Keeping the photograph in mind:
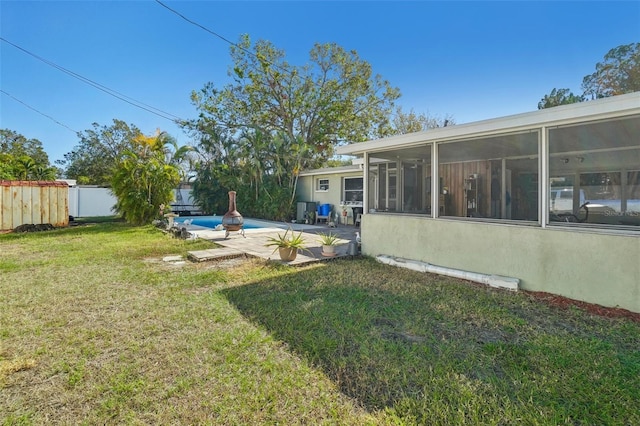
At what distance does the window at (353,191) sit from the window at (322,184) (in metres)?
1.21

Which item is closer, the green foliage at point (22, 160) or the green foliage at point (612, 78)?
the green foliage at point (22, 160)

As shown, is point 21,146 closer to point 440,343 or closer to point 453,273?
point 453,273

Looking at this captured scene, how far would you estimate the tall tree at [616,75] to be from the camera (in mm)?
19453

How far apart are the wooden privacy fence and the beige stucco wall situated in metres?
13.4

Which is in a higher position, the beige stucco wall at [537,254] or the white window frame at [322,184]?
the white window frame at [322,184]

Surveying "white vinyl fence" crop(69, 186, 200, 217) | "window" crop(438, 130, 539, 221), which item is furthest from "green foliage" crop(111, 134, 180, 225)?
"window" crop(438, 130, 539, 221)

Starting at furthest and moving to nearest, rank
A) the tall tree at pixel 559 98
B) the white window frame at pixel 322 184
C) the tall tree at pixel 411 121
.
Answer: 1. the tall tree at pixel 411 121
2. the tall tree at pixel 559 98
3. the white window frame at pixel 322 184

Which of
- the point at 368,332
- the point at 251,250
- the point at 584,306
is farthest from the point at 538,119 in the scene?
the point at 251,250

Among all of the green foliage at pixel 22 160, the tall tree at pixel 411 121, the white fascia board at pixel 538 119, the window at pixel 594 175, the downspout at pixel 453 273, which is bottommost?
the downspout at pixel 453 273

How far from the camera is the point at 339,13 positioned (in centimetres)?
1391

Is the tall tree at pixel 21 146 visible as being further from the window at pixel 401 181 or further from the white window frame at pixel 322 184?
the window at pixel 401 181

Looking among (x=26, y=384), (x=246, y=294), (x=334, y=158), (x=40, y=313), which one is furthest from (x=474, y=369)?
(x=334, y=158)

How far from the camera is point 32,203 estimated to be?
39.4 ft

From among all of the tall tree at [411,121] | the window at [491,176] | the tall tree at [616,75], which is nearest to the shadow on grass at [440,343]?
the window at [491,176]
